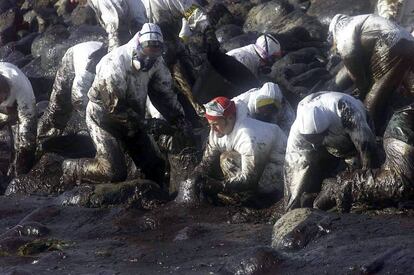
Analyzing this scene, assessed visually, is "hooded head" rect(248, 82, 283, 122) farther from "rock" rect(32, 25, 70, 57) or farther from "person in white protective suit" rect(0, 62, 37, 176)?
"rock" rect(32, 25, 70, 57)

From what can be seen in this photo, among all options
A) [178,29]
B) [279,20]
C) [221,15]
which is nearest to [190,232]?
[178,29]

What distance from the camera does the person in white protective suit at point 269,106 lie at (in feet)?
43.2

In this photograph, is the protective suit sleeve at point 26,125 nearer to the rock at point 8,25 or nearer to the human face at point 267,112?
the human face at point 267,112

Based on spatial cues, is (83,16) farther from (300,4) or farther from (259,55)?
(259,55)

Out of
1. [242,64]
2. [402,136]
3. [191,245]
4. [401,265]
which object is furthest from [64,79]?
[401,265]

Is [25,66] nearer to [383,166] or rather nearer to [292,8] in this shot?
[292,8]

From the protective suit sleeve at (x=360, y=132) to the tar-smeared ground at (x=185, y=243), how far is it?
2.03 feet

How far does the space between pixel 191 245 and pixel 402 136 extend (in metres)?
2.46

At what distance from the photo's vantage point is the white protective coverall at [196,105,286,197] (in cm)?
1234

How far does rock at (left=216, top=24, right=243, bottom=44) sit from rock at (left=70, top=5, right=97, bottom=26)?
4.87 meters

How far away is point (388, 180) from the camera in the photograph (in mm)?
11312

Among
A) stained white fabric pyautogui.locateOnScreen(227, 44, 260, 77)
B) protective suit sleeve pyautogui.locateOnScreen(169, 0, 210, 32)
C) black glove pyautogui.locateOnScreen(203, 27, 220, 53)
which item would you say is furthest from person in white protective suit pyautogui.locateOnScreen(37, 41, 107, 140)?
stained white fabric pyautogui.locateOnScreen(227, 44, 260, 77)

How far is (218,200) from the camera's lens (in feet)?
42.2

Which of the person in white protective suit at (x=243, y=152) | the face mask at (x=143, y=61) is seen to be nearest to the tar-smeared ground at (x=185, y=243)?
the person in white protective suit at (x=243, y=152)
